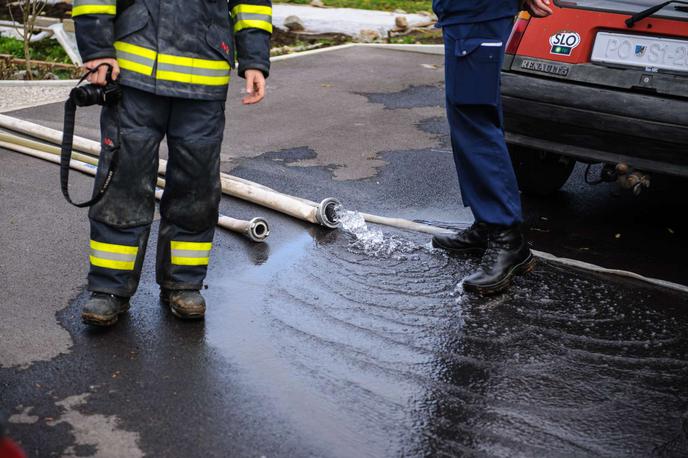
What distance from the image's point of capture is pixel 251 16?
402 centimetres

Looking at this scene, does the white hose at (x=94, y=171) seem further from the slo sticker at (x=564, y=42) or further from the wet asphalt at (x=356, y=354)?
the slo sticker at (x=564, y=42)

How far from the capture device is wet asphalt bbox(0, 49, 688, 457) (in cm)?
327

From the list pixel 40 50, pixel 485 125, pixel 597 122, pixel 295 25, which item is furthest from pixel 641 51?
pixel 295 25

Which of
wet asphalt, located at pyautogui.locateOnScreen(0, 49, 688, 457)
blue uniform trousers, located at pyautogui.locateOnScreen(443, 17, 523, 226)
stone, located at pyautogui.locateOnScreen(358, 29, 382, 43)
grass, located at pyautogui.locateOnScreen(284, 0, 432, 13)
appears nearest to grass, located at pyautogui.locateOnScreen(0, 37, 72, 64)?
stone, located at pyautogui.locateOnScreen(358, 29, 382, 43)

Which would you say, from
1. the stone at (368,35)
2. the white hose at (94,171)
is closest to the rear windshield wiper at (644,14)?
the white hose at (94,171)

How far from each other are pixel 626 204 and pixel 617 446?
327cm

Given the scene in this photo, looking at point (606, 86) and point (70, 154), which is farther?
point (606, 86)

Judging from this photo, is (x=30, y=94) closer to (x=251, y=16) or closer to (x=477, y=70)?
(x=251, y=16)

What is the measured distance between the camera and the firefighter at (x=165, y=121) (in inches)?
150

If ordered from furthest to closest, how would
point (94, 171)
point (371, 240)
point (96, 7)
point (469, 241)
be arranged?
point (94, 171) → point (371, 240) → point (469, 241) → point (96, 7)

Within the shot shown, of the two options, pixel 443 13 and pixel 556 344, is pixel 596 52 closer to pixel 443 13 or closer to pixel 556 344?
pixel 443 13

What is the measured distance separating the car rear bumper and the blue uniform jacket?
81 centimetres

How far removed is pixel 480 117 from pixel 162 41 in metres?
1.69

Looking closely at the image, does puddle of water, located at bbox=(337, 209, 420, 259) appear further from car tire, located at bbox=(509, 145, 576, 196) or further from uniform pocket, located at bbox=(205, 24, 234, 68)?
uniform pocket, located at bbox=(205, 24, 234, 68)
